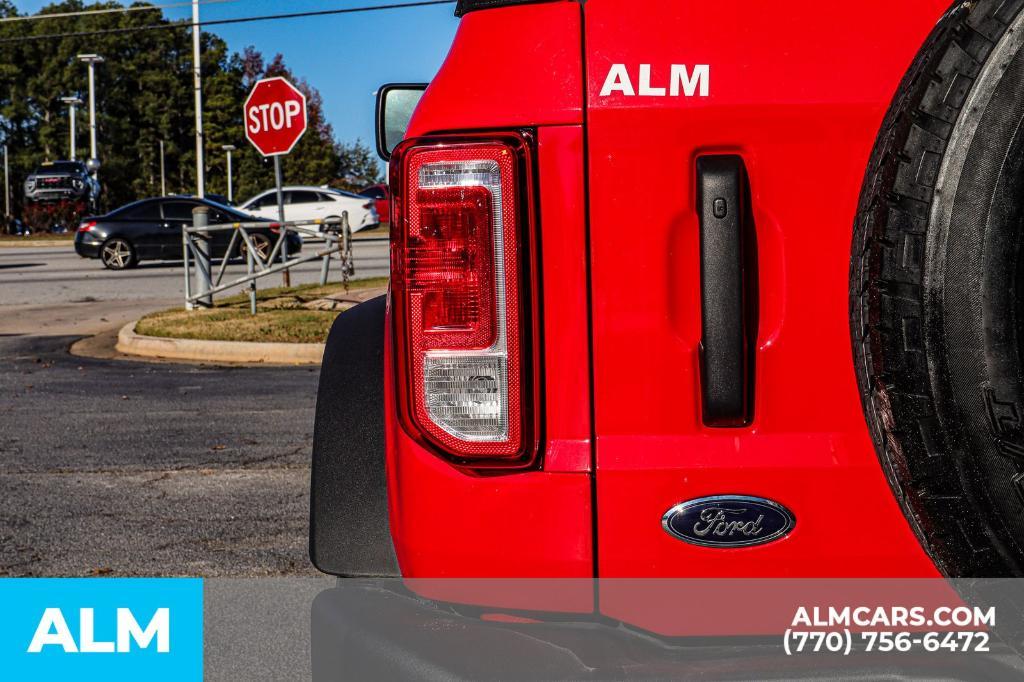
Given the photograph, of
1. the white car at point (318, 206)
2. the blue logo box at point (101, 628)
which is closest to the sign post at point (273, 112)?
the blue logo box at point (101, 628)

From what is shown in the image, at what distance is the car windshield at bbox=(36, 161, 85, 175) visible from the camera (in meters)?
50.1

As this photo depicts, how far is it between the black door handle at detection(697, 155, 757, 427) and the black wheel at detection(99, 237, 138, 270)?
24045 millimetres

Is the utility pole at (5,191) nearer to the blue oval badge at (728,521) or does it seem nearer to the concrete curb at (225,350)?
the concrete curb at (225,350)

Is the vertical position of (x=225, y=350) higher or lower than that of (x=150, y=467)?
higher

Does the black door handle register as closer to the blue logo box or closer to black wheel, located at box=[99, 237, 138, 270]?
the blue logo box

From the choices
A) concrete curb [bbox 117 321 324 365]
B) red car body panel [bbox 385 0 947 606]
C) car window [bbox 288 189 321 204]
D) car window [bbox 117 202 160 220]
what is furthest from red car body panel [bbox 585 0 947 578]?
car window [bbox 288 189 321 204]

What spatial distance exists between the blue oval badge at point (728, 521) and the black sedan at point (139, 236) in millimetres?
22839

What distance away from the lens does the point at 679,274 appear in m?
1.82

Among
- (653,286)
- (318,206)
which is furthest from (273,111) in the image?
(318,206)

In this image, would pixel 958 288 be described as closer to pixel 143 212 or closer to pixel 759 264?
pixel 759 264

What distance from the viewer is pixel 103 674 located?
3.38 m

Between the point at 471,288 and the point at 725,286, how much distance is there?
40 cm

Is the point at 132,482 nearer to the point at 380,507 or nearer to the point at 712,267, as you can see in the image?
the point at 380,507

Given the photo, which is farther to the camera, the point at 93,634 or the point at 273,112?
the point at 273,112
